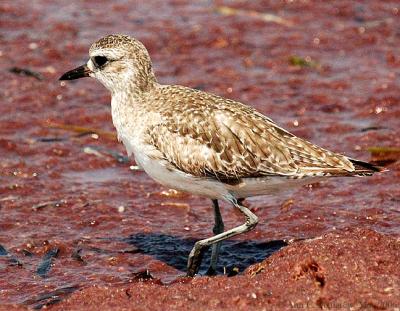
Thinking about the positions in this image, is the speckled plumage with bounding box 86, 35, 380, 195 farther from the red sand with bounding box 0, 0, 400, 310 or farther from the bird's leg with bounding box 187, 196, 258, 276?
the red sand with bounding box 0, 0, 400, 310

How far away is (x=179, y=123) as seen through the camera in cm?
877

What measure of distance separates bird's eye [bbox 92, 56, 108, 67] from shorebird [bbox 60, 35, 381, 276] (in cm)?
66

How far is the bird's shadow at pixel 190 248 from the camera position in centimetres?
930

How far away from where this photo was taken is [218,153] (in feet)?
28.4

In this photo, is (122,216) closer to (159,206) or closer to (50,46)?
(159,206)

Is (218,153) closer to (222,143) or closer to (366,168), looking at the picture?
(222,143)

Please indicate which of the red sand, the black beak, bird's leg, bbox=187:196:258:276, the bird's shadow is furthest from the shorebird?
the black beak

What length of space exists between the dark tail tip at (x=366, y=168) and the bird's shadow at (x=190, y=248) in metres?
1.27

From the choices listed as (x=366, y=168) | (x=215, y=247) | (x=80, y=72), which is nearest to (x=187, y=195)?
(x=215, y=247)

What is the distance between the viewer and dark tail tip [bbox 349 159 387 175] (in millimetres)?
8555

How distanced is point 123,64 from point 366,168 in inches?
102

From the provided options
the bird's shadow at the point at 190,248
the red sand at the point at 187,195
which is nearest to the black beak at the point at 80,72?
the red sand at the point at 187,195

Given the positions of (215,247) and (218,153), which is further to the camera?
(215,247)

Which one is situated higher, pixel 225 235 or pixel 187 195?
pixel 225 235
